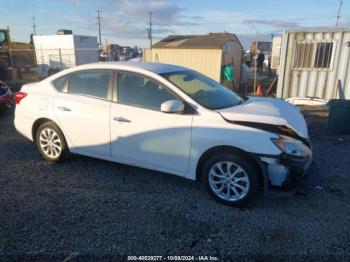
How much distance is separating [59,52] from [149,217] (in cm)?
2063

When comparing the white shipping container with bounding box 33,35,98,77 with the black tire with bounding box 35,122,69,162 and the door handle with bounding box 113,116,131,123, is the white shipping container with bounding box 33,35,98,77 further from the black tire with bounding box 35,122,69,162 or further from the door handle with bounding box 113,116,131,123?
the door handle with bounding box 113,116,131,123

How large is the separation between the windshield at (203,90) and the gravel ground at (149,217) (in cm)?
122

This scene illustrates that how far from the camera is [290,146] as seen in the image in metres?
3.43

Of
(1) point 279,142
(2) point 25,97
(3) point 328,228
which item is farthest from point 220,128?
(2) point 25,97

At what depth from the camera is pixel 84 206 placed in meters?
3.73

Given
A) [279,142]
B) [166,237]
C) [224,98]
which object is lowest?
[166,237]

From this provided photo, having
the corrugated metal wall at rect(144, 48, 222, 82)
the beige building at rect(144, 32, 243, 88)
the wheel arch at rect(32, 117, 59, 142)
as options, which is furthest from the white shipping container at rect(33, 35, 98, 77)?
the wheel arch at rect(32, 117, 59, 142)

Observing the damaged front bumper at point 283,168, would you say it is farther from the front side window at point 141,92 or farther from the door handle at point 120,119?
the door handle at point 120,119

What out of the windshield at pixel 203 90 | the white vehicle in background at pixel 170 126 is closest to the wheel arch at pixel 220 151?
the white vehicle in background at pixel 170 126

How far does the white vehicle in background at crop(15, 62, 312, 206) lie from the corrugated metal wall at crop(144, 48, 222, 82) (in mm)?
8855

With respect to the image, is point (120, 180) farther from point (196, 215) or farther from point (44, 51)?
point (44, 51)

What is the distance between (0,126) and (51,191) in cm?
453

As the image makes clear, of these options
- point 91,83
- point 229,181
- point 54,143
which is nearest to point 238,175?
point 229,181

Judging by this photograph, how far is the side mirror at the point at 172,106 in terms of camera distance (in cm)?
363
